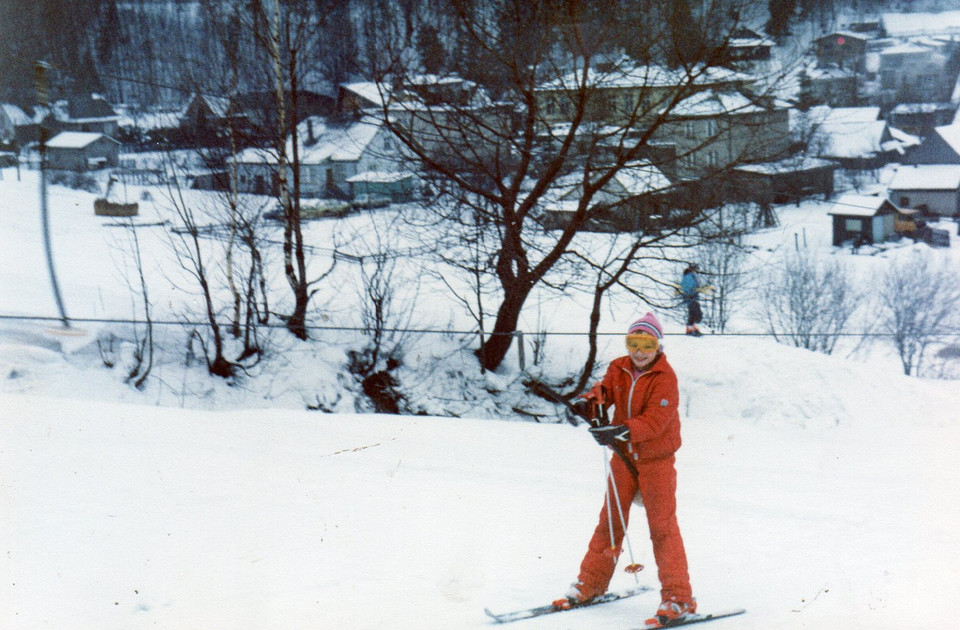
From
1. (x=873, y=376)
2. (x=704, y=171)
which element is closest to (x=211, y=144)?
(x=704, y=171)

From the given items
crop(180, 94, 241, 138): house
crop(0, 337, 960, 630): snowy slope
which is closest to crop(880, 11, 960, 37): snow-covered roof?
crop(0, 337, 960, 630): snowy slope

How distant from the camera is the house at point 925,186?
16.8 m

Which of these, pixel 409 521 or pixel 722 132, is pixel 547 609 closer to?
pixel 409 521

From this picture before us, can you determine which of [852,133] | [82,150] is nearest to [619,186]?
[852,133]

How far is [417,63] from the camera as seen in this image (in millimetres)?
10578

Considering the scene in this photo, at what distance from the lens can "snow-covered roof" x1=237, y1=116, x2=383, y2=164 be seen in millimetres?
11961

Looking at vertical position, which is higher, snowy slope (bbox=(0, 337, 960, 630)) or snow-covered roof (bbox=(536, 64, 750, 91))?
snow-covered roof (bbox=(536, 64, 750, 91))

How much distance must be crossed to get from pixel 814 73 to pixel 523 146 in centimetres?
445

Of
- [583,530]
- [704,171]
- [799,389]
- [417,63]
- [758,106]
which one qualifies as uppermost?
[417,63]

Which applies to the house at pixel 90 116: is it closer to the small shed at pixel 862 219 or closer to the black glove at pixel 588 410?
the black glove at pixel 588 410

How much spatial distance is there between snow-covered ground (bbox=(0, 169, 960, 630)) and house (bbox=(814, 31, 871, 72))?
5.55 metres

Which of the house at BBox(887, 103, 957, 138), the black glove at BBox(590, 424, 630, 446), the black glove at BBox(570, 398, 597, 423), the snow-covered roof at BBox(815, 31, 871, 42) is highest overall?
the snow-covered roof at BBox(815, 31, 871, 42)

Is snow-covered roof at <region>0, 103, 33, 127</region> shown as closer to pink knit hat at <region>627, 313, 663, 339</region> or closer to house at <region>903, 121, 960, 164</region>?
pink knit hat at <region>627, 313, 663, 339</region>

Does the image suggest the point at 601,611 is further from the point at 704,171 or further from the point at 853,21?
the point at 853,21
